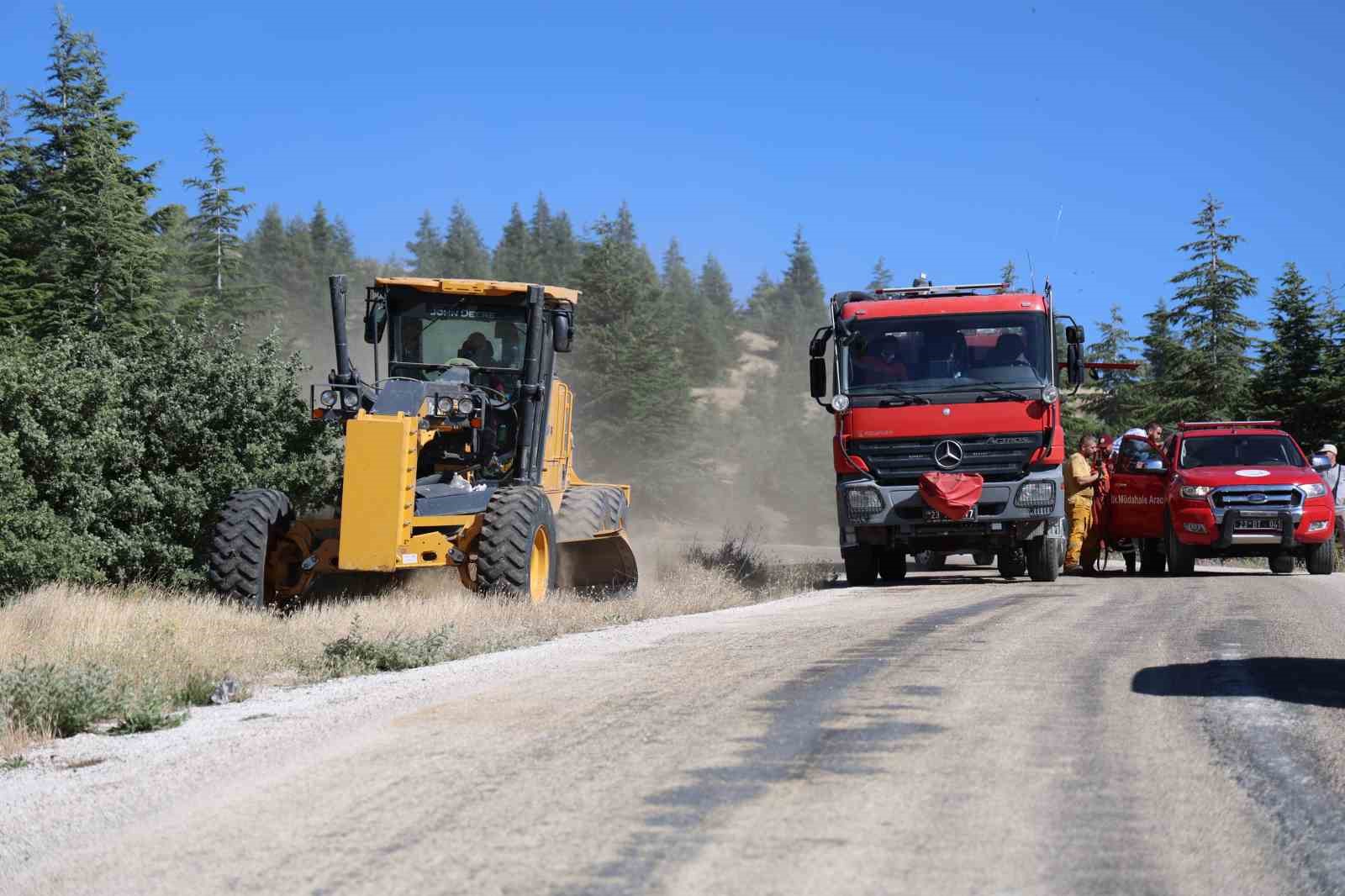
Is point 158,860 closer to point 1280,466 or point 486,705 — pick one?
point 486,705

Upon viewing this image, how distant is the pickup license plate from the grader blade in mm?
3693

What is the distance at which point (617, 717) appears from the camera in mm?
6668

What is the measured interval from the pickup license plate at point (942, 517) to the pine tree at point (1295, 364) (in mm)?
29424

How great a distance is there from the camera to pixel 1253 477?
19547mm

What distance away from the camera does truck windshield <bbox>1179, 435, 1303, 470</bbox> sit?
20.4 metres

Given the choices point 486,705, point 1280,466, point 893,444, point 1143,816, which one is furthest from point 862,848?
point 1280,466

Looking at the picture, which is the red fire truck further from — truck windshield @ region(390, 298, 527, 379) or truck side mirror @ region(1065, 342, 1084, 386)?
truck windshield @ region(390, 298, 527, 379)

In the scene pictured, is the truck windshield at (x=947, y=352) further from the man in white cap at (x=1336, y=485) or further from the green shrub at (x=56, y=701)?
the green shrub at (x=56, y=701)

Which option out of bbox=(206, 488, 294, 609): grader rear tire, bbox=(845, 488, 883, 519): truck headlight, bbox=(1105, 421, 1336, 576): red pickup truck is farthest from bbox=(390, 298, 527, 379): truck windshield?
bbox=(1105, 421, 1336, 576): red pickup truck

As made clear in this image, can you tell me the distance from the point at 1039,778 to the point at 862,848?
116 centimetres

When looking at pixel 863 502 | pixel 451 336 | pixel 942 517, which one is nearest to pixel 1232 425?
pixel 942 517

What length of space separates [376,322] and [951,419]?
7023 mm

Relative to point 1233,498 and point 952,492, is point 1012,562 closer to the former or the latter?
point 952,492

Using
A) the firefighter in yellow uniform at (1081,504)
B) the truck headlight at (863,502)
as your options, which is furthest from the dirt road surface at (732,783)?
the firefighter in yellow uniform at (1081,504)
